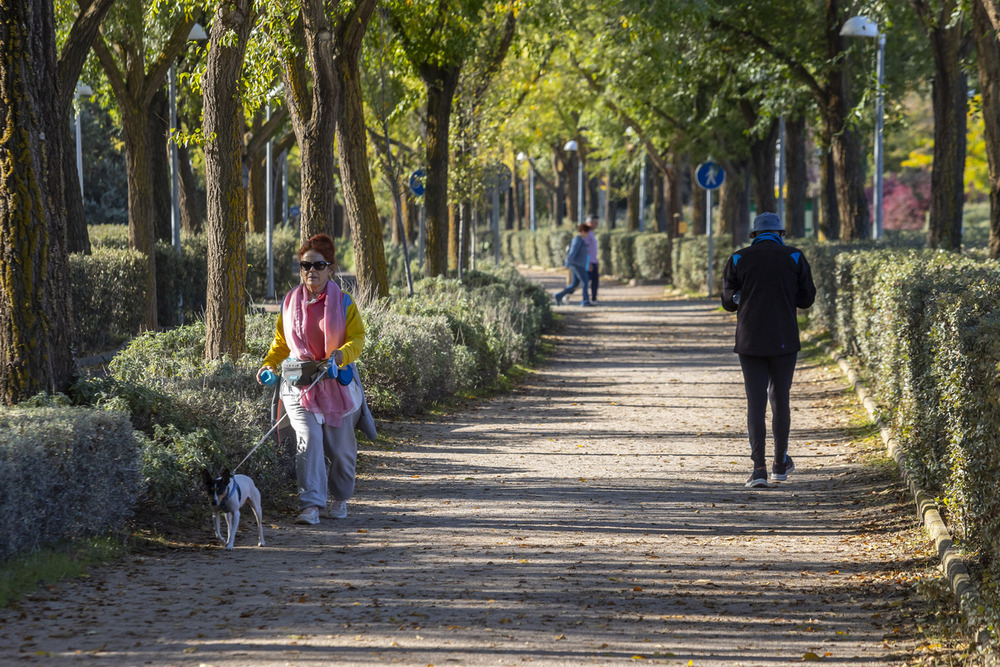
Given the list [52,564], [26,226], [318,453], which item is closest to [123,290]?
[26,226]

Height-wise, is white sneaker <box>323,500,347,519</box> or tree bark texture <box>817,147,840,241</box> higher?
tree bark texture <box>817,147,840,241</box>

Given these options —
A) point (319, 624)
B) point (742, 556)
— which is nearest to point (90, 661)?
point (319, 624)

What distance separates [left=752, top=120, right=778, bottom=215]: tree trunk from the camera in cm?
2836

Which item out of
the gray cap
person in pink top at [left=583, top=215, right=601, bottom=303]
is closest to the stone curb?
the gray cap

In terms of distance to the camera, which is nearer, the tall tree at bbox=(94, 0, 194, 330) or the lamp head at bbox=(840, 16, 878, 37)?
the lamp head at bbox=(840, 16, 878, 37)

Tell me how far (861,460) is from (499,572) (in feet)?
14.4

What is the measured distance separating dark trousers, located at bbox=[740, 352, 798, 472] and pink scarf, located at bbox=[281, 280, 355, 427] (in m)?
3.02

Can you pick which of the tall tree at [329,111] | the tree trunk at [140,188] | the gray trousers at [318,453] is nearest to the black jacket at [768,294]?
the gray trousers at [318,453]

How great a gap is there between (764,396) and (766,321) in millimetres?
578

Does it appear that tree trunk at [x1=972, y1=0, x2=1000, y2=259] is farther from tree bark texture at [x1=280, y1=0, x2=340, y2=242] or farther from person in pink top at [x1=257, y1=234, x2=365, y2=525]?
person in pink top at [x1=257, y1=234, x2=365, y2=525]

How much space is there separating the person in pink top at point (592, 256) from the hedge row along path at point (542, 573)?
1599 cm

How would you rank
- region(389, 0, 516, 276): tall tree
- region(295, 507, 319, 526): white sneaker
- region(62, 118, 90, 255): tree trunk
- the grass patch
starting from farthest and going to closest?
region(62, 118, 90, 255): tree trunk
region(389, 0, 516, 276): tall tree
region(295, 507, 319, 526): white sneaker
the grass patch

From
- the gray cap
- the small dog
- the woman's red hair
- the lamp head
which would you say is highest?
the lamp head

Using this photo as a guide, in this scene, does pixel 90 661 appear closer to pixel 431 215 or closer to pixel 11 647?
pixel 11 647
